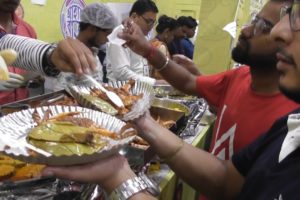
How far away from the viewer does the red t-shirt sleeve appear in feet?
5.24

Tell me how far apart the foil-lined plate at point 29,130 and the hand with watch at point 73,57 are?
12 cm

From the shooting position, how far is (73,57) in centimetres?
89

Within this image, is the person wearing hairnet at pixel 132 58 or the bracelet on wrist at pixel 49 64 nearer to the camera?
the bracelet on wrist at pixel 49 64

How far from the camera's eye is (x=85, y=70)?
0.90m

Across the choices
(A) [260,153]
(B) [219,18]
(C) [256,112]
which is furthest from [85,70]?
(B) [219,18]

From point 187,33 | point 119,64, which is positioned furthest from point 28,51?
point 187,33

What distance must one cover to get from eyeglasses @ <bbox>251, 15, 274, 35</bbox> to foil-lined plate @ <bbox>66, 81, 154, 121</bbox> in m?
0.45

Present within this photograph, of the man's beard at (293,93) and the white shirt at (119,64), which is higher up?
the man's beard at (293,93)

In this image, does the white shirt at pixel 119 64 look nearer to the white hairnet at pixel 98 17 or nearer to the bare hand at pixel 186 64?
the white hairnet at pixel 98 17

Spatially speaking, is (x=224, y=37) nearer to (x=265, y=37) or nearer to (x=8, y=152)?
(x=265, y=37)

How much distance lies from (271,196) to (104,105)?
1.99 ft

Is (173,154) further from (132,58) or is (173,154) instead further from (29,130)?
(132,58)

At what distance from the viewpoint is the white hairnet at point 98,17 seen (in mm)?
2341

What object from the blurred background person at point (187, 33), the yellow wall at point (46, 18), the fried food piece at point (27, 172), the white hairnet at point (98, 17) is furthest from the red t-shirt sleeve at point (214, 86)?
the blurred background person at point (187, 33)
